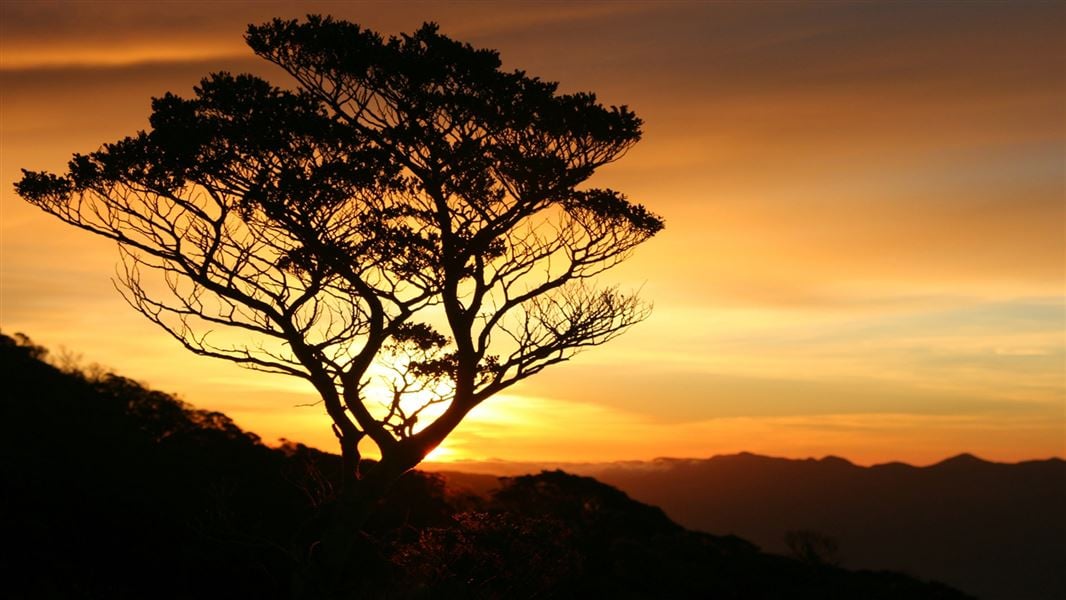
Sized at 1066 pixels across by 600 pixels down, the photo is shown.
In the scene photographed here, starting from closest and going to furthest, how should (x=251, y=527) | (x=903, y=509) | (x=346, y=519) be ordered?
(x=346, y=519) < (x=251, y=527) < (x=903, y=509)

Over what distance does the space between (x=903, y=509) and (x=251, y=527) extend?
440ft

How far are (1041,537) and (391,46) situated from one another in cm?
14297

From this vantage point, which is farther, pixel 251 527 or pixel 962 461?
pixel 962 461

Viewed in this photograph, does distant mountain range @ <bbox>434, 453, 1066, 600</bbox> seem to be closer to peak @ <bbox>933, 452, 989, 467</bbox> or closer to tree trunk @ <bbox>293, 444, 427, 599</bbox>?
peak @ <bbox>933, 452, 989, 467</bbox>

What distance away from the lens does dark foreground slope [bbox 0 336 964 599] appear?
21.2 metres

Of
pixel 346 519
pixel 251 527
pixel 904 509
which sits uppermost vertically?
pixel 904 509

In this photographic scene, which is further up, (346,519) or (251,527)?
(251,527)

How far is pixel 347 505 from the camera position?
19.6 metres

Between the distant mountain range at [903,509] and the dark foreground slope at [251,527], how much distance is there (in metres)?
90.3

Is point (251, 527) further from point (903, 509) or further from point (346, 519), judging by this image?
point (903, 509)

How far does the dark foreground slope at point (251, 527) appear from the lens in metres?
21.2

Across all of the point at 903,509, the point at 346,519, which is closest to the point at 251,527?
the point at 346,519

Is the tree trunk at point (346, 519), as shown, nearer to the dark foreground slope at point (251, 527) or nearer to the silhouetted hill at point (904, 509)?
the dark foreground slope at point (251, 527)

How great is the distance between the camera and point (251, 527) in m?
29.9
